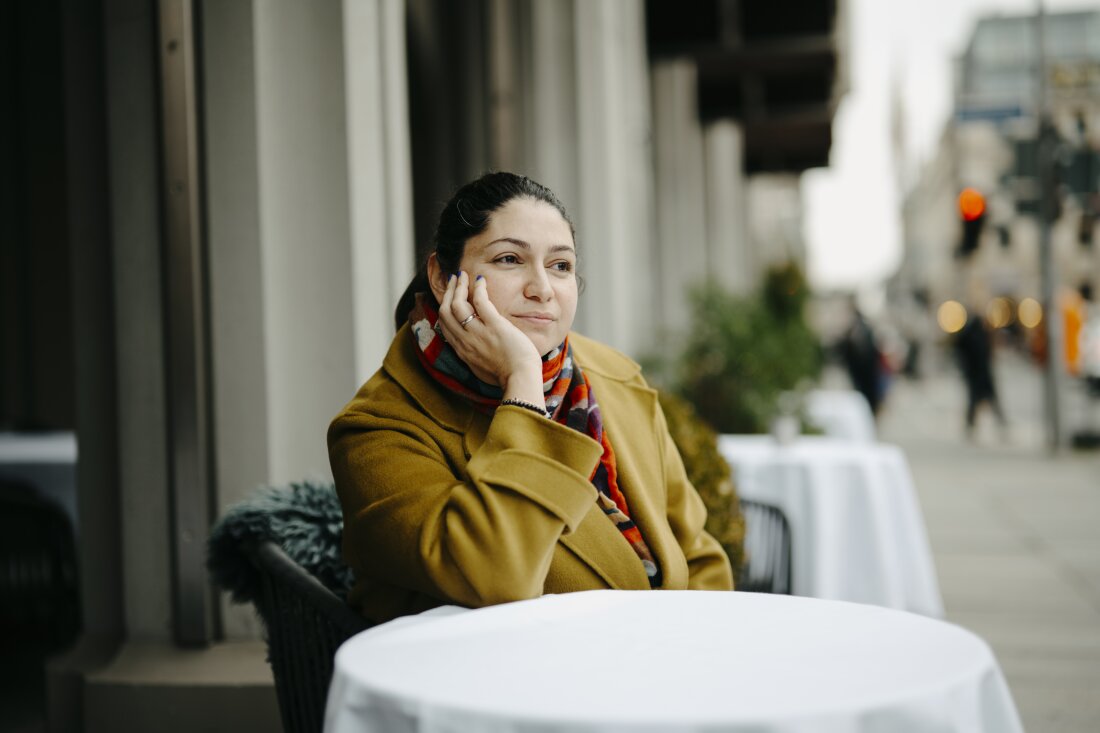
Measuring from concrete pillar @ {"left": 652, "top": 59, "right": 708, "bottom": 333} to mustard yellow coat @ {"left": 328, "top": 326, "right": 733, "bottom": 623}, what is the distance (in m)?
10.8

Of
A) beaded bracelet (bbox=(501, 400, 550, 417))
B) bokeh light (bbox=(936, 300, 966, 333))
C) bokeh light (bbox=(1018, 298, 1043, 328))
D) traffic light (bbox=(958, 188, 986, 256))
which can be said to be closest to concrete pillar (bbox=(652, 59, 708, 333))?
traffic light (bbox=(958, 188, 986, 256))

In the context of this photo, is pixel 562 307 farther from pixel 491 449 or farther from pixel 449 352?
pixel 491 449

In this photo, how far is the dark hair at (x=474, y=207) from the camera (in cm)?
221

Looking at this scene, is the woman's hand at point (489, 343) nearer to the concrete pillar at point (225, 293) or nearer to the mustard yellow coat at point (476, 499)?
the mustard yellow coat at point (476, 499)

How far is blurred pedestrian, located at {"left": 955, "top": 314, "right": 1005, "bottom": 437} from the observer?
1466 cm

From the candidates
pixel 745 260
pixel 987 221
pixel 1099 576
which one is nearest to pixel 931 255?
pixel 745 260

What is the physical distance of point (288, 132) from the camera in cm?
344

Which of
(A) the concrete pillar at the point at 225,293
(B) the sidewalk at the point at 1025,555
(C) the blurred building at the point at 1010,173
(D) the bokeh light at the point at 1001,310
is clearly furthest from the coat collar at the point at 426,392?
(D) the bokeh light at the point at 1001,310

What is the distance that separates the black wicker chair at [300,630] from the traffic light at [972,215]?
1272cm

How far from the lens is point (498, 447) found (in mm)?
1919

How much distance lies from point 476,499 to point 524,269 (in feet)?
1.87

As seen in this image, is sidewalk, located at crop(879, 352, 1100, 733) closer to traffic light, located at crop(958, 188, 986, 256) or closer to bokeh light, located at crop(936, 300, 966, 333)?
traffic light, located at crop(958, 188, 986, 256)

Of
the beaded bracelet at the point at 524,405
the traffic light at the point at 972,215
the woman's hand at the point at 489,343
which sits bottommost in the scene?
the beaded bracelet at the point at 524,405

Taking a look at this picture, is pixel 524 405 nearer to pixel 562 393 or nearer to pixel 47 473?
pixel 562 393
